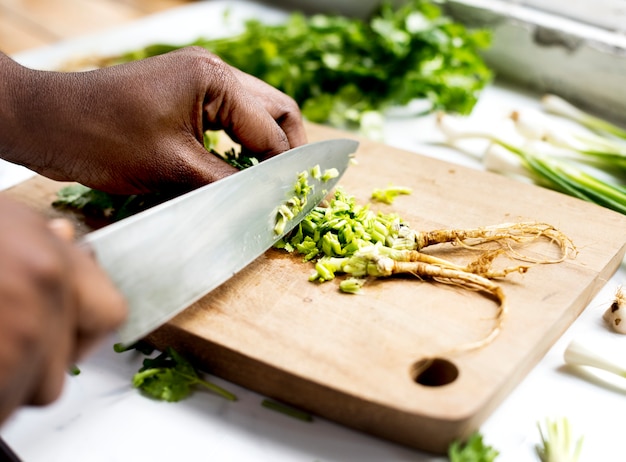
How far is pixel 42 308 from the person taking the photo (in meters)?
0.89

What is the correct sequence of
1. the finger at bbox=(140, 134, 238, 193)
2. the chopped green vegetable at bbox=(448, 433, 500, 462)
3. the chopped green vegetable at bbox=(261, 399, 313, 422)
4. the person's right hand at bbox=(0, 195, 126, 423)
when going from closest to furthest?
the person's right hand at bbox=(0, 195, 126, 423), the chopped green vegetable at bbox=(448, 433, 500, 462), the chopped green vegetable at bbox=(261, 399, 313, 422), the finger at bbox=(140, 134, 238, 193)

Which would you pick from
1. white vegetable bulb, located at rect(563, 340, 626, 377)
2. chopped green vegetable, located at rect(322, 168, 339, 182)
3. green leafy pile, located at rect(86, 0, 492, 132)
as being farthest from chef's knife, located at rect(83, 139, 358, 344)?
green leafy pile, located at rect(86, 0, 492, 132)

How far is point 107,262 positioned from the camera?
1.20m

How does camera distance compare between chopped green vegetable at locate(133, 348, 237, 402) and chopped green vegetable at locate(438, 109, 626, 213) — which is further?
chopped green vegetable at locate(438, 109, 626, 213)

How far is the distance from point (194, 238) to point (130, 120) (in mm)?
397

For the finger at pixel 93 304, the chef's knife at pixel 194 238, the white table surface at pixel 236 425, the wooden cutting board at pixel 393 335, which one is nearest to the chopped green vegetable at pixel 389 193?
the wooden cutting board at pixel 393 335

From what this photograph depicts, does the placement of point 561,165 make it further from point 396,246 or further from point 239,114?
point 239,114

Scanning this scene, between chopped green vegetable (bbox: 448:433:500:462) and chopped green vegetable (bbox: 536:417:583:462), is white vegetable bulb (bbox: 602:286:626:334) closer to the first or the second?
chopped green vegetable (bbox: 536:417:583:462)

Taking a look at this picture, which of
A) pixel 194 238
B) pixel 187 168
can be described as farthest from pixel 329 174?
pixel 194 238

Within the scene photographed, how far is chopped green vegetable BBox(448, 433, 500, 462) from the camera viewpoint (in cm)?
122

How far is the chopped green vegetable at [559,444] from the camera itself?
124 cm

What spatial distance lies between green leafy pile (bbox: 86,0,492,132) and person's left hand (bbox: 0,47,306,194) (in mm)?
830

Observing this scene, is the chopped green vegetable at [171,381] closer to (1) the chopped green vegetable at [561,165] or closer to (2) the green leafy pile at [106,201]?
(2) the green leafy pile at [106,201]

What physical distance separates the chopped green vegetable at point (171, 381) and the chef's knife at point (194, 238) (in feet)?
0.49
